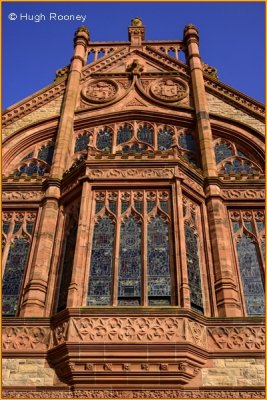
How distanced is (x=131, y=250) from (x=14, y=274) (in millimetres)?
3732

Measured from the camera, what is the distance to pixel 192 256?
43.3ft

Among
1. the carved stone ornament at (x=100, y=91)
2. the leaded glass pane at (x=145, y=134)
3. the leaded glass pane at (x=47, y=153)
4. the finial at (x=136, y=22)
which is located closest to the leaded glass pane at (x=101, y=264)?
the leaded glass pane at (x=47, y=153)

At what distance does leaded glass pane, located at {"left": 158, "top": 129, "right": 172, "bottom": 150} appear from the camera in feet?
60.3

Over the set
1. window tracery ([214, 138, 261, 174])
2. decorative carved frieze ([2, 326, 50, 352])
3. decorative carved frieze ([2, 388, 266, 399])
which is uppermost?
window tracery ([214, 138, 261, 174])

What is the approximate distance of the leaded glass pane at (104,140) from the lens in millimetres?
18438

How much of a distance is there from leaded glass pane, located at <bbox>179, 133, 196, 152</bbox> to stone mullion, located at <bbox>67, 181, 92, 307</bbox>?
5671mm

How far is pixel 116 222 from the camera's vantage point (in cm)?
1345

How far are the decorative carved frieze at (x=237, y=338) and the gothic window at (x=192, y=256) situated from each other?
93 cm

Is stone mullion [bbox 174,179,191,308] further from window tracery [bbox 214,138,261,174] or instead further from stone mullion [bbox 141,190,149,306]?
window tracery [bbox 214,138,261,174]

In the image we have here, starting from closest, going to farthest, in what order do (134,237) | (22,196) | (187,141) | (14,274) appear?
1. (134,237)
2. (14,274)
3. (22,196)
4. (187,141)

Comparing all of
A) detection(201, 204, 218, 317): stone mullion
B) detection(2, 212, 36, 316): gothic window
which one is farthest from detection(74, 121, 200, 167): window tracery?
detection(2, 212, 36, 316): gothic window

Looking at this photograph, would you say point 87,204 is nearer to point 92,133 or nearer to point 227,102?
point 92,133

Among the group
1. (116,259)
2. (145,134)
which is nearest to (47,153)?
(145,134)

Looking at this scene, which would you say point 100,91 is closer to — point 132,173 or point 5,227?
point 132,173
